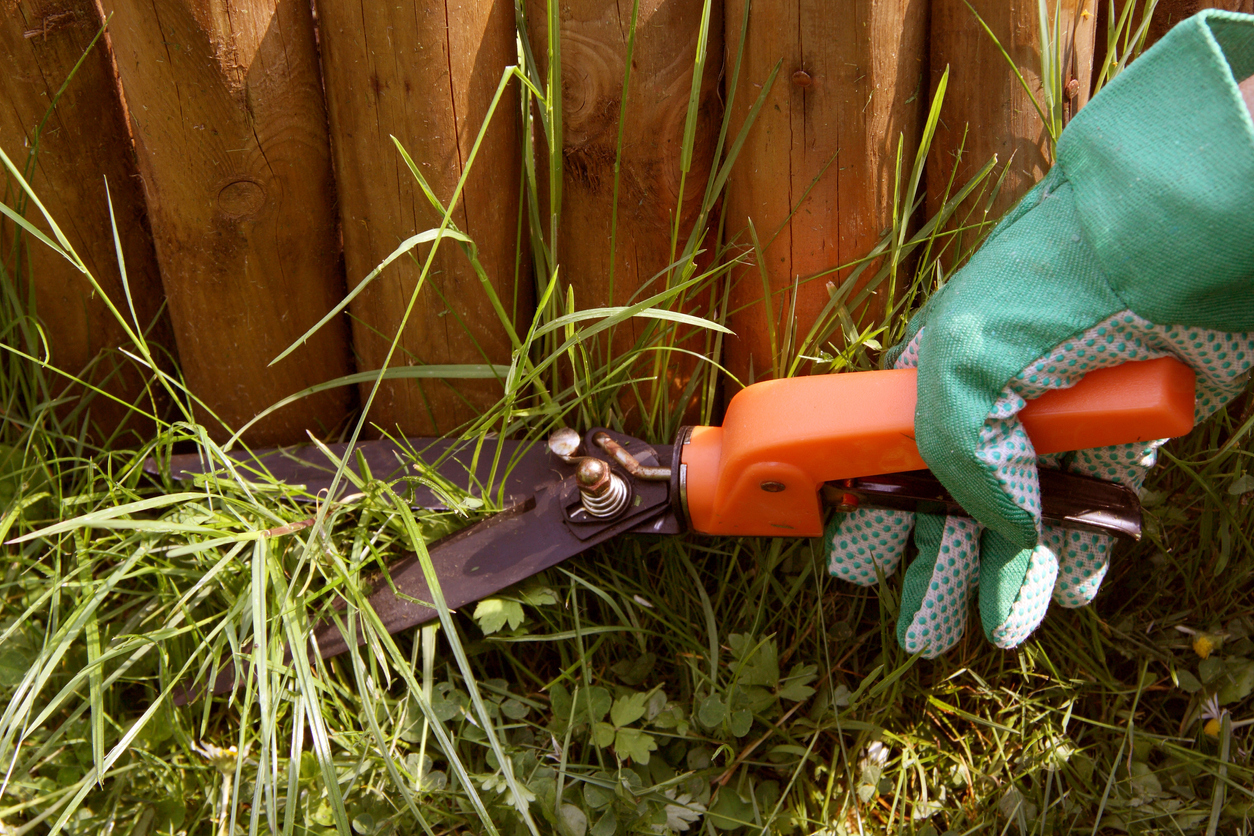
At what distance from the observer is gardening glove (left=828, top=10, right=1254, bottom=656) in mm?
751

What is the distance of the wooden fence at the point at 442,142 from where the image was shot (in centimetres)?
114

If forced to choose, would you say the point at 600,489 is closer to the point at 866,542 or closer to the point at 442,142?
the point at 866,542

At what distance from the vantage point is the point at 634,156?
119 centimetres

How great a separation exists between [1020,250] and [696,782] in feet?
2.73

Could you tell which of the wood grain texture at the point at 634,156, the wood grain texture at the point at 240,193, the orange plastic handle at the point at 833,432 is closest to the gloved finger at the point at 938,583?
the orange plastic handle at the point at 833,432

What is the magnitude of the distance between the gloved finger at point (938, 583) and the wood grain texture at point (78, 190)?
1.12 meters

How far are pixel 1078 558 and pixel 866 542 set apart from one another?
0.86 feet

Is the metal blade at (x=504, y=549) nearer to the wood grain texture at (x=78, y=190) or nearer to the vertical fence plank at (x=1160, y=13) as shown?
the wood grain texture at (x=78, y=190)

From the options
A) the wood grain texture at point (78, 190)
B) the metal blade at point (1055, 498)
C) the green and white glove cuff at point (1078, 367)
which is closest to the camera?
the green and white glove cuff at point (1078, 367)

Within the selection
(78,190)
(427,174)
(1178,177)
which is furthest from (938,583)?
(78,190)

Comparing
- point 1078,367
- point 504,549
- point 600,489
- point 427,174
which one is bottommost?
point 504,549

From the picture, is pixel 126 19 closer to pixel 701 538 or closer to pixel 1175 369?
pixel 701 538

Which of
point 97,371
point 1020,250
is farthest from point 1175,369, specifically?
point 97,371

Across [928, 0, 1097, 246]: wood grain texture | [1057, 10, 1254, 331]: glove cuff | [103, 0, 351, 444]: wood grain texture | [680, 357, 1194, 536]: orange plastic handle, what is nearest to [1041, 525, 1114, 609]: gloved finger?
[680, 357, 1194, 536]: orange plastic handle
